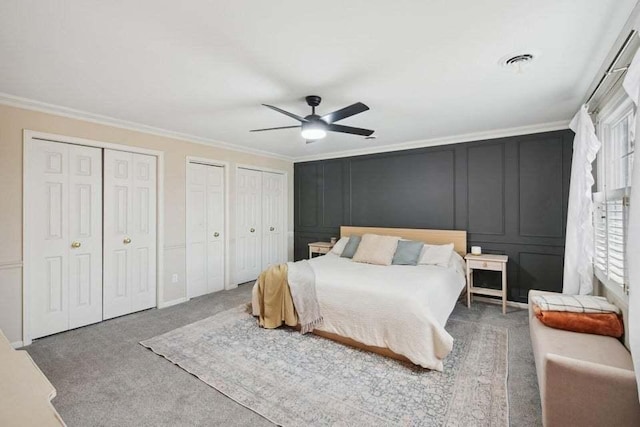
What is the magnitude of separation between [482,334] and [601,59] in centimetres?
260

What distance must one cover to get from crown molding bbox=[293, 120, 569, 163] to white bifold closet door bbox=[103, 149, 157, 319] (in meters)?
3.11

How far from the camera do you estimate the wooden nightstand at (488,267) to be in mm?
3742

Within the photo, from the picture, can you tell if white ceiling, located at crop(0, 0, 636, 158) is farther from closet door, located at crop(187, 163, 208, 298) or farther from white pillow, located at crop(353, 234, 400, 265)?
white pillow, located at crop(353, 234, 400, 265)

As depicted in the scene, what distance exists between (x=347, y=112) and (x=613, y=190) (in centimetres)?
224

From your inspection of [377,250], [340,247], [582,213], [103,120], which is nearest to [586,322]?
[582,213]

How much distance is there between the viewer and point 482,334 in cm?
313

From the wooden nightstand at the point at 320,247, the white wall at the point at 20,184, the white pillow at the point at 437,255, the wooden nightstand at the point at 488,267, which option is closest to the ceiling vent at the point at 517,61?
the white pillow at the point at 437,255

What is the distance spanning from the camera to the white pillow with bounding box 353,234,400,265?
3986 millimetres

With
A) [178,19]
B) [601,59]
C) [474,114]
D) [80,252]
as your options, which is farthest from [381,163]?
[80,252]

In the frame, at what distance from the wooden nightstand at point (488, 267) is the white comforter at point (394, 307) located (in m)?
0.53

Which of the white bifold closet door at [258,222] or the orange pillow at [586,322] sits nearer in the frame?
the orange pillow at [586,322]

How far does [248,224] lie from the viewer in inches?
210

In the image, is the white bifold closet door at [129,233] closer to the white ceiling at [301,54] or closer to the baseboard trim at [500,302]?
the white ceiling at [301,54]

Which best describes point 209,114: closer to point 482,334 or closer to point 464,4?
point 464,4
